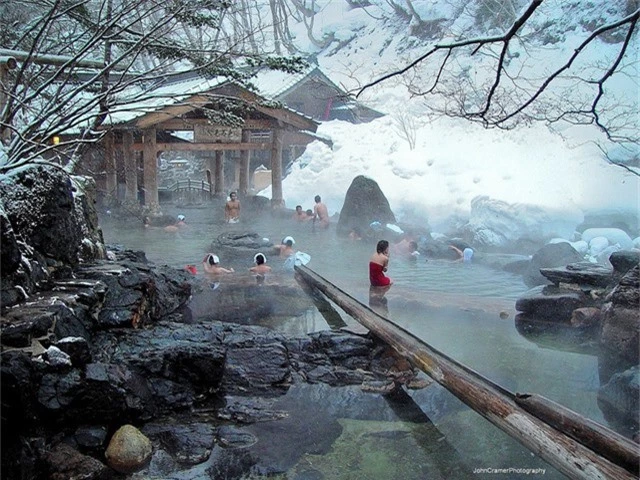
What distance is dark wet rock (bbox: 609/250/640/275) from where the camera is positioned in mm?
6887

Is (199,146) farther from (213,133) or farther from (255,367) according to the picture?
(255,367)

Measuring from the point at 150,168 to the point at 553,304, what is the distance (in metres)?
11.9

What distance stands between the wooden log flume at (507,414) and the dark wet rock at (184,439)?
2.04 m

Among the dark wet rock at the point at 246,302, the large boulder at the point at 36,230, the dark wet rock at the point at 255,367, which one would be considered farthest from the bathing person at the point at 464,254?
the large boulder at the point at 36,230

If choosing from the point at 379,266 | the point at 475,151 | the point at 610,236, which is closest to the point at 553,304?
the point at 379,266

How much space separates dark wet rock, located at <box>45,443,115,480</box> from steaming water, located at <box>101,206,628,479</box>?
139 centimetres

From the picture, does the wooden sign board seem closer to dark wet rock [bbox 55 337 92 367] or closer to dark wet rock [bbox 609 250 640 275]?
dark wet rock [bbox 609 250 640 275]

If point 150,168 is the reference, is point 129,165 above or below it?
above

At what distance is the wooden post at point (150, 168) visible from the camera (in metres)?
14.5

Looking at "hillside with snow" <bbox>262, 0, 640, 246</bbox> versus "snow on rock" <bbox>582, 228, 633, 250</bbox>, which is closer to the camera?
"snow on rock" <bbox>582, 228, 633, 250</bbox>

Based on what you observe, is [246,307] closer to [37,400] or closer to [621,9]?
[37,400]

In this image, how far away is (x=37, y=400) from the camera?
3500 mm

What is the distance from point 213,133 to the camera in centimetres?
1561

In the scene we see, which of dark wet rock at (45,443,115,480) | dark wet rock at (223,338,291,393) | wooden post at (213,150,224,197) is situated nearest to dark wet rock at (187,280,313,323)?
dark wet rock at (223,338,291,393)
